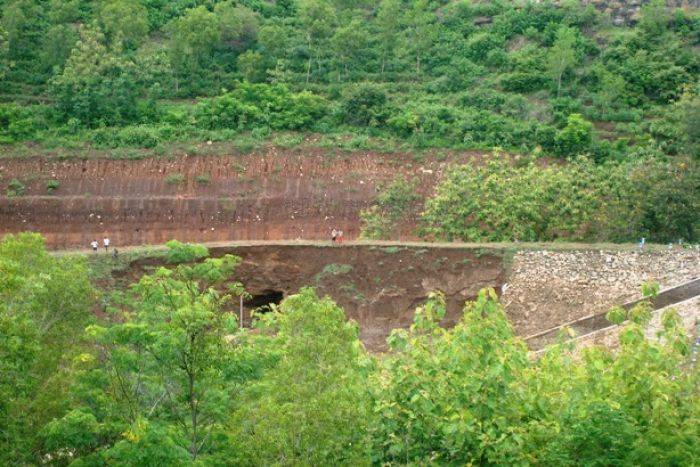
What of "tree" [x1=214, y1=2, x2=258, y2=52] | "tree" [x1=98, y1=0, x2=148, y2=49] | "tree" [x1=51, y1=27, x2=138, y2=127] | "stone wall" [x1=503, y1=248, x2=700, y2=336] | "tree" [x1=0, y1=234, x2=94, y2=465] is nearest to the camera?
"tree" [x1=0, y1=234, x2=94, y2=465]

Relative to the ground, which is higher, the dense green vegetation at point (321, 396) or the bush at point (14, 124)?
the dense green vegetation at point (321, 396)

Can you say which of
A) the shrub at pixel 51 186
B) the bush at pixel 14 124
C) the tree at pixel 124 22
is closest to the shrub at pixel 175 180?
the shrub at pixel 51 186

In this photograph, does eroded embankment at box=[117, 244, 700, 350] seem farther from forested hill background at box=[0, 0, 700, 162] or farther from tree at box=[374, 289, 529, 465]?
tree at box=[374, 289, 529, 465]

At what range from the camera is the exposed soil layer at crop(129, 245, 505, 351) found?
127 ft

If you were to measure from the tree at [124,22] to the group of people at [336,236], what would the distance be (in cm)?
1435

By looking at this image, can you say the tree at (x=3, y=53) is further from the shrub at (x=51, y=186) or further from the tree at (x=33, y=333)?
the tree at (x=33, y=333)

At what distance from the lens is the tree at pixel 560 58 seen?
52.9 metres

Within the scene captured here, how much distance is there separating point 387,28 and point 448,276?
19.7 metres

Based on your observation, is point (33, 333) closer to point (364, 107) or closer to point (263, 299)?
point (263, 299)

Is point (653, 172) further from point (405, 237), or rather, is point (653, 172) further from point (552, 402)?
point (552, 402)

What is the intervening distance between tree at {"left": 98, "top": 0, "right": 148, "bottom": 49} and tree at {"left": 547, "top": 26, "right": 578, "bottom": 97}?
684 inches

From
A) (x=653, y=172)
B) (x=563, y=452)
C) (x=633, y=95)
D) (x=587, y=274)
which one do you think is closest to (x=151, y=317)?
(x=563, y=452)

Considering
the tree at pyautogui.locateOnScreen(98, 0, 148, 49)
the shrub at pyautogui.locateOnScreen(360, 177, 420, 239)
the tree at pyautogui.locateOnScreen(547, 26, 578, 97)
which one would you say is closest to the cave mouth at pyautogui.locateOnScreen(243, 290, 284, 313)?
the shrub at pyautogui.locateOnScreen(360, 177, 420, 239)

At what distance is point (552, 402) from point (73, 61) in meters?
36.5
